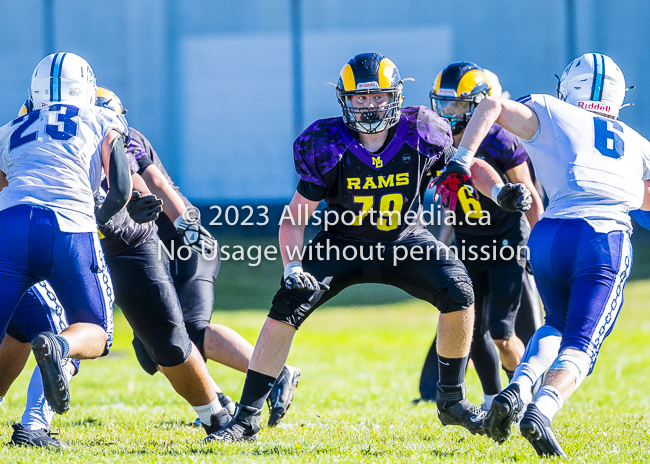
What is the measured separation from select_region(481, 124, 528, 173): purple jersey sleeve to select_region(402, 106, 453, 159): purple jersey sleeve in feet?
2.41

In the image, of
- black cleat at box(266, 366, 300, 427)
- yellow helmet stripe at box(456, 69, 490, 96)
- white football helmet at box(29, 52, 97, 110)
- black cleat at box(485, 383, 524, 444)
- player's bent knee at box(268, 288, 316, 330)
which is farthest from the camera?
yellow helmet stripe at box(456, 69, 490, 96)

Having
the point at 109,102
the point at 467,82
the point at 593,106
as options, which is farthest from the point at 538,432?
the point at 109,102

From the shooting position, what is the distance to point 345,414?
16.8ft

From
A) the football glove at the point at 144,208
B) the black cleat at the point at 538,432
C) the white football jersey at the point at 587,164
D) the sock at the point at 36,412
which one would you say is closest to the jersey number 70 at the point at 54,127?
the football glove at the point at 144,208

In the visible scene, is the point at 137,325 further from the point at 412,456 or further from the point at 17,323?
the point at 412,456

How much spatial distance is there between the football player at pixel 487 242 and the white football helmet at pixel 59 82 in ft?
7.33

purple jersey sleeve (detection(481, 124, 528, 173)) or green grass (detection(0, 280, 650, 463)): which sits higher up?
purple jersey sleeve (detection(481, 124, 528, 173))

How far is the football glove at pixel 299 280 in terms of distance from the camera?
383 centimetres

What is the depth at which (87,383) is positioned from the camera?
6.83 metres

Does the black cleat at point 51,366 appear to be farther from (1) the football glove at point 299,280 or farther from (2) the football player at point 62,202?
(1) the football glove at point 299,280

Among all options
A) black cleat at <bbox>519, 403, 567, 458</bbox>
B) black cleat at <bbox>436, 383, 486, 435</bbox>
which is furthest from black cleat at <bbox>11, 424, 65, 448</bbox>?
black cleat at <bbox>519, 403, 567, 458</bbox>

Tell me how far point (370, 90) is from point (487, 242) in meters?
1.53

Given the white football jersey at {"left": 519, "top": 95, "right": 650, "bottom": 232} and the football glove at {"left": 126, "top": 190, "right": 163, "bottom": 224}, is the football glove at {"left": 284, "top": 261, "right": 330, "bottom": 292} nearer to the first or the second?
the football glove at {"left": 126, "top": 190, "right": 163, "bottom": 224}

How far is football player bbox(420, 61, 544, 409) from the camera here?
4.97m
